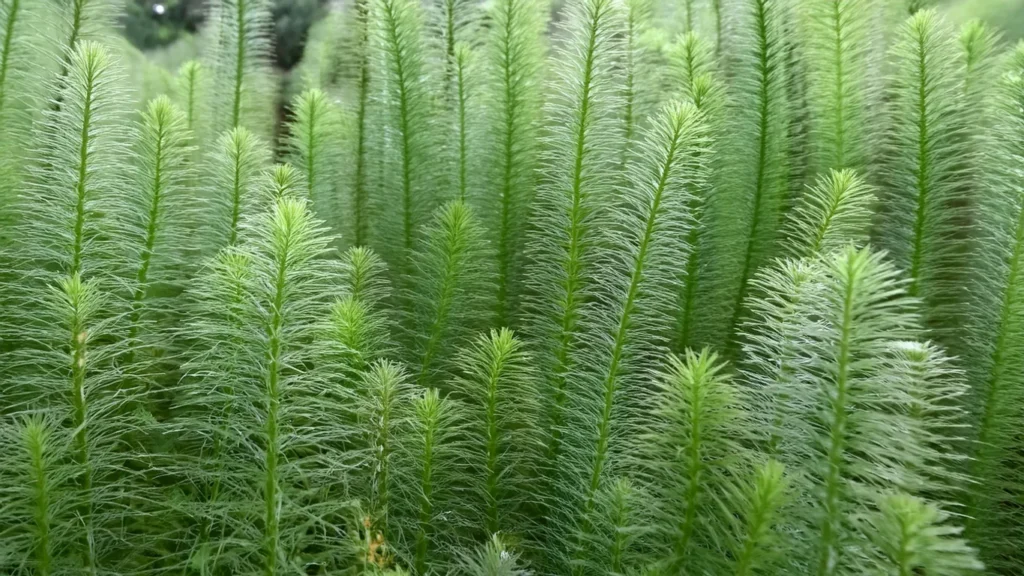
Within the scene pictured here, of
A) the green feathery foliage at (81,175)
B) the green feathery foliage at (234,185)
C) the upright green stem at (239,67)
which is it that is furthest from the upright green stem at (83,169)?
the upright green stem at (239,67)

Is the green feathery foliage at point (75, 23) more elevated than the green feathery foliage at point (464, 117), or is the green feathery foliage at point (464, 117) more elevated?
the green feathery foliage at point (75, 23)

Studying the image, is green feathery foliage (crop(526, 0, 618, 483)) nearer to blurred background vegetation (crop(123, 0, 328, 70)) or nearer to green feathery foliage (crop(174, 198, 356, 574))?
green feathery foliage (crop(174, 198, 356, 574))

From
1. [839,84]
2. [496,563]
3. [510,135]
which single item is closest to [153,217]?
[510,135]

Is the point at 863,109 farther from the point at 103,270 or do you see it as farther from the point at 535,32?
the point at 103,270

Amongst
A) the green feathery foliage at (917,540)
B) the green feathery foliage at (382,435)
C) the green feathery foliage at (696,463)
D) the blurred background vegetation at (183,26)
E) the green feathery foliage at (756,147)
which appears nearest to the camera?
the green feathery foliage at (917,540)

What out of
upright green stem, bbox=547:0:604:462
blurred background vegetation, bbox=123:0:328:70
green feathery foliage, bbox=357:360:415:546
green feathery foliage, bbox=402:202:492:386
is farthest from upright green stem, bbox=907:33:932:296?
blurred background vegetation, bbox=123:0:328:70

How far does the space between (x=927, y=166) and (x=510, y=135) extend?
0.56 meters

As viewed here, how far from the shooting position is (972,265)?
91 centimetres

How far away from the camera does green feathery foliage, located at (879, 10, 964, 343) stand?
875 millimetres

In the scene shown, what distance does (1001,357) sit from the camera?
0.78m

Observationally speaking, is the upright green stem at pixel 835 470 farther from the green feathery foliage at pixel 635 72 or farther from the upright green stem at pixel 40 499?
the upright green stem at pixel 40 499

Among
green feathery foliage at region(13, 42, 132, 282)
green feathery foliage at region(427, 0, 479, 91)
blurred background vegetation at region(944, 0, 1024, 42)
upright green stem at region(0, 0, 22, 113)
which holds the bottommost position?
green feathery foliage at region(13, 42, 132, 282)

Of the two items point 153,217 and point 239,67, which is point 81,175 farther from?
point 239,67

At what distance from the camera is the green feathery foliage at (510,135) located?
3.26 feet
